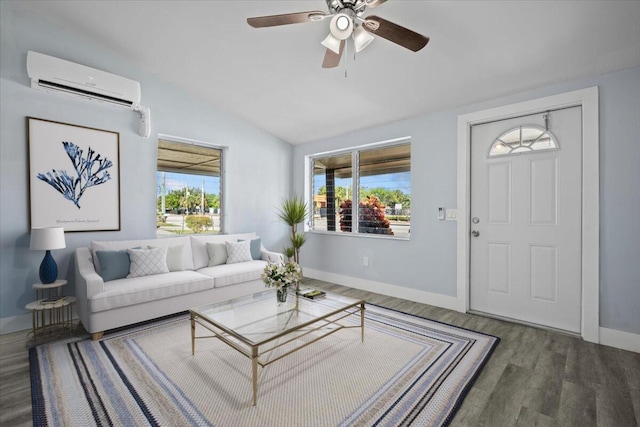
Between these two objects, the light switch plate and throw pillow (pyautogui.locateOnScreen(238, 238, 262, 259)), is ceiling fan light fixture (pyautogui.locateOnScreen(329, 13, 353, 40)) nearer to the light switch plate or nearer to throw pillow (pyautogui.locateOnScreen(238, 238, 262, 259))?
the light switch plate

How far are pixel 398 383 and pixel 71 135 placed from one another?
4.07 metres

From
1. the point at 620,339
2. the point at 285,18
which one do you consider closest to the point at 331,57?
the point at 285,18

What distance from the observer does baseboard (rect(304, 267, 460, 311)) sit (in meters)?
3.73

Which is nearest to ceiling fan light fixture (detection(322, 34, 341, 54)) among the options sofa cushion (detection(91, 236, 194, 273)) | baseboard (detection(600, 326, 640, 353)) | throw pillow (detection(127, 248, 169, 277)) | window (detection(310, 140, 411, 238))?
window (detection(310, 140, 411, 238))

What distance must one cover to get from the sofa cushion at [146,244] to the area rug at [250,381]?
38.2 inches

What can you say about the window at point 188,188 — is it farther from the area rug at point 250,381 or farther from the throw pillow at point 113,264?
the area rug at point 250,381

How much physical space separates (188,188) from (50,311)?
6.86 ft

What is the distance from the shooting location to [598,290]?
109 inches

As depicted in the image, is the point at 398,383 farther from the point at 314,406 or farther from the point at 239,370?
the point at 239,370

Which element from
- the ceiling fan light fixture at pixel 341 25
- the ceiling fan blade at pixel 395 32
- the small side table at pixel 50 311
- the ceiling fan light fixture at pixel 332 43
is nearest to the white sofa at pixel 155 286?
the small side table at pixel 50 311

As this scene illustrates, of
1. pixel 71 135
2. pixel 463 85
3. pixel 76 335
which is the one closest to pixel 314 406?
pixel 76 335

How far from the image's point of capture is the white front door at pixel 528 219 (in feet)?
9.77

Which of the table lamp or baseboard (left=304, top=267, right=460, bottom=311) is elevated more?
the table lamp

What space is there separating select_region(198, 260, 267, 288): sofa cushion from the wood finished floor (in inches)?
65.8
